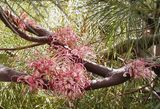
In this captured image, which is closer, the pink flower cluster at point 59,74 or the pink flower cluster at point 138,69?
the pink flower cluster at point 59,74

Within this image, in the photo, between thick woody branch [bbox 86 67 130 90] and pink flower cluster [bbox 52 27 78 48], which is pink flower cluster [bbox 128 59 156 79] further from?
pink flower cluster [bbox 52 27 78 48]

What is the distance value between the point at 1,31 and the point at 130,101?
68cm

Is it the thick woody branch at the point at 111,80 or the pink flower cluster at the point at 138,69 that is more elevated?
the pink flower cluster at the point at 138,69

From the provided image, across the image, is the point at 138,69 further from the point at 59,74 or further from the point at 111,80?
the point at 59,74

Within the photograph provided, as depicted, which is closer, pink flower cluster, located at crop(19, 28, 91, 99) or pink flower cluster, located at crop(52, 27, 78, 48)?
pink flower cluster, located at crop(19, 28, 91, 99)

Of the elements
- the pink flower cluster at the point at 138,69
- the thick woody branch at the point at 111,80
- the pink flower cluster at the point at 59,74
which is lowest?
the thick woody branch at the point at 111,80

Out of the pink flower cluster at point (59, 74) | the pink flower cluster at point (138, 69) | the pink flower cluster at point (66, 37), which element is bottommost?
the pink flower cluster at point (138, 69)

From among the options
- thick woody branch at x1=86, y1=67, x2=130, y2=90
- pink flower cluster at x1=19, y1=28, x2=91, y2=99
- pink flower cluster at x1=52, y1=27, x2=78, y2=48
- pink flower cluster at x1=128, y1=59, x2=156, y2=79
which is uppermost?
pink flower cluster at x1=52, y1=27, x2=78, y2=48

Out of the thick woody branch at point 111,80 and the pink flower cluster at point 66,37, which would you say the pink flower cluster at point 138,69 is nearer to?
the thick woody branch at point 111,80

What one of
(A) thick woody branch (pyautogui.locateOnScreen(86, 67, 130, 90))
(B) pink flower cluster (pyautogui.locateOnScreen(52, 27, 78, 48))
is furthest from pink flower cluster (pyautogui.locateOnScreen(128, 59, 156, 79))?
(B) pink flower cluster (pyautogui.locateOnScreen(52, 27, 78, 48))

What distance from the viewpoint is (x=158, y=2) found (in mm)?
767

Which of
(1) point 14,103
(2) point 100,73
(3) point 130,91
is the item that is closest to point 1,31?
(1) point 14,103

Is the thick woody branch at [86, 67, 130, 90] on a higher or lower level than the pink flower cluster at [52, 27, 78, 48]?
lower

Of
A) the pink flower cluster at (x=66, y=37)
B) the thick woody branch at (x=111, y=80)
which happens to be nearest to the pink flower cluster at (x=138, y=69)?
Answer: the thick woody branch at (x=111, y=80)
